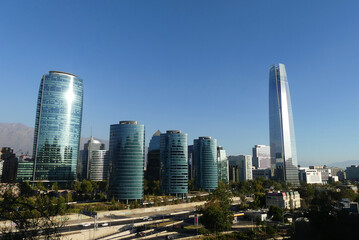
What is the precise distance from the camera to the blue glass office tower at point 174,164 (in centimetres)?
14375

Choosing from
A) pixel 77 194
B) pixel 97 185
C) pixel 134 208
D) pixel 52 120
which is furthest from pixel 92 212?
pixel 52 120

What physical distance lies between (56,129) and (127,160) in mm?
67909

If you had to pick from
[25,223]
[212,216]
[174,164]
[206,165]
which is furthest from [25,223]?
[206,165]

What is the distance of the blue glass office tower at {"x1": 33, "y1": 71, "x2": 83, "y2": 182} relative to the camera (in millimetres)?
154250

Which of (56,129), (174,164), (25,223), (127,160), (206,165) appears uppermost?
(56,129)

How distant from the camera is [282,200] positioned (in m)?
111

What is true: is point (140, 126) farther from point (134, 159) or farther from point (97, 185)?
point (97, 185)

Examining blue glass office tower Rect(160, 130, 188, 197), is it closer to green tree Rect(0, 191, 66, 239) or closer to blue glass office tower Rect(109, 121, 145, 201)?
blue glass office tower Rect(109, 121, 145, 201)

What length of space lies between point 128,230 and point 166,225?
1234 cm

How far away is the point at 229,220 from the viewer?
77.2 m

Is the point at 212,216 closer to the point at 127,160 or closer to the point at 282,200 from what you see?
the point at 282,200

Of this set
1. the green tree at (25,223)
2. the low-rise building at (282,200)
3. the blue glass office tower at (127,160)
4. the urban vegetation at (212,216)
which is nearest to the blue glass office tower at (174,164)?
the urban vegetation at (212,216)

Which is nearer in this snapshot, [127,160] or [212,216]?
[212,216]

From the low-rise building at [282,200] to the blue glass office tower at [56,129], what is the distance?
11814 cm
